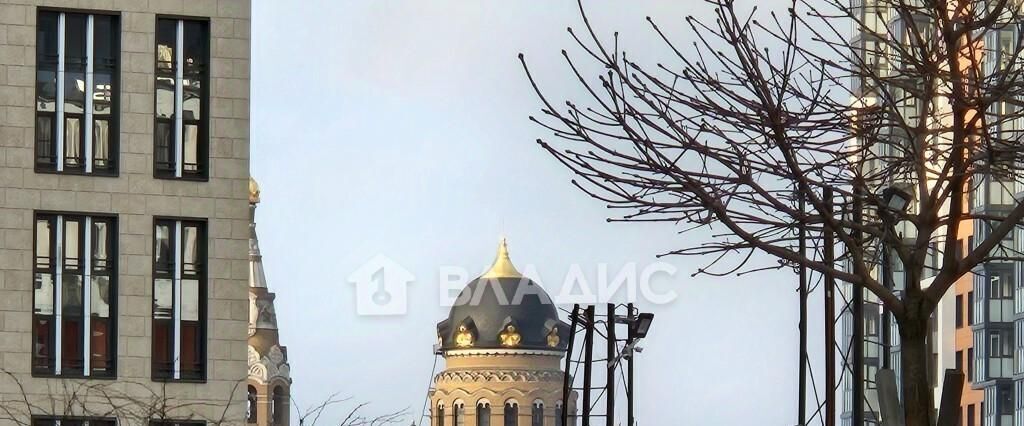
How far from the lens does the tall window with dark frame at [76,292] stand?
5103cm

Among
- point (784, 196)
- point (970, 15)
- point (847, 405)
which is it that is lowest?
point (847, 405)

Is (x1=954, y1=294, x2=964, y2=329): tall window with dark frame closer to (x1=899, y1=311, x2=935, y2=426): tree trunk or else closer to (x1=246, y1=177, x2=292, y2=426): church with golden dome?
(x1=899, y1=311, x2=935, y2=426): tree trunk

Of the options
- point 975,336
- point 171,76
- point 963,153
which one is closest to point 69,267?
point 171,76

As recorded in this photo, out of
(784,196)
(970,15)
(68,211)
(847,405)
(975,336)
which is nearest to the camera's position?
(970,15)

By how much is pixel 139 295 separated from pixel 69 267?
164 cm

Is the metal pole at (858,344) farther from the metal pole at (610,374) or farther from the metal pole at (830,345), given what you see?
the metal pole at (610,374)

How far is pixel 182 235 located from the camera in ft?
173

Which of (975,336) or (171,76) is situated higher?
(171,76)

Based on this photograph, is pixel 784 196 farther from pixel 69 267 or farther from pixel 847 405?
pixel 847 405

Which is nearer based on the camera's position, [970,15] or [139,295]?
[970,15]

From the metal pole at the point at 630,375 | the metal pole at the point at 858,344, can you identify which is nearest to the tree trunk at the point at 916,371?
the metal pole at the point at 858,344

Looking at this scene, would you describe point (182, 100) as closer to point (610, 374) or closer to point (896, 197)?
point (610, 374)

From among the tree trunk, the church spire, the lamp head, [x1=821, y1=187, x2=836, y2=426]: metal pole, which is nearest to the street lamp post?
the lamp head

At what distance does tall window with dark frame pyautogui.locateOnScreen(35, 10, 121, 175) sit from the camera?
5172 cm
